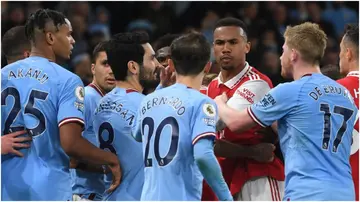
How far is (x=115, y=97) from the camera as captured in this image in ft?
21.7

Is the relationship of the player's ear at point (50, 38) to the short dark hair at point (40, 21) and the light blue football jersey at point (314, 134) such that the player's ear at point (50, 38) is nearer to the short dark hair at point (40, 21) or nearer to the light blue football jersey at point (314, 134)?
the short dark hair at point (40, 21)

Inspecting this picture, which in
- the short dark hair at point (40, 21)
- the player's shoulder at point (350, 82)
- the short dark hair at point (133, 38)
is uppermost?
the short dark hair at point (40, 21)

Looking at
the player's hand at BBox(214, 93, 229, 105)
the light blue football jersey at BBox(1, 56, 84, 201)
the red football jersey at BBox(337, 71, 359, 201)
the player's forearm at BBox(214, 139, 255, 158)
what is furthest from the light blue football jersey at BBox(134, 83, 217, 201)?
the red football jersey at BBox(337, 71, 359, 201)

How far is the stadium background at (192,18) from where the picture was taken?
1297cm

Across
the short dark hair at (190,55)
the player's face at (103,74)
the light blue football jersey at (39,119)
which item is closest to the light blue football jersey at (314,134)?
the short dark hair at (190,55)

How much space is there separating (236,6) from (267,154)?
851 cm

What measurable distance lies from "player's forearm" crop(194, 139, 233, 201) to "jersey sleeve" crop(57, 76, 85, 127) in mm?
1086

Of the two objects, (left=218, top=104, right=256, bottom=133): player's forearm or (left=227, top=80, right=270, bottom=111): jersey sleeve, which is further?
(left=227, top=80, right=270, bottom=111): jersey sleeve

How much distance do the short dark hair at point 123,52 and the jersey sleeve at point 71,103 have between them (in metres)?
0.42

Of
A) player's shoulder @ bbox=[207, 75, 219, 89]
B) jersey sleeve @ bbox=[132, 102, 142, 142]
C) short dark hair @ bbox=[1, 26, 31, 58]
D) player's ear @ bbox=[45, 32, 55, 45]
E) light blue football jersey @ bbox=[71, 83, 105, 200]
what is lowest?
light blue football jersey @ bbox=[71, 83, 105, 200]

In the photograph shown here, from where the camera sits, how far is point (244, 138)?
22.7 ft

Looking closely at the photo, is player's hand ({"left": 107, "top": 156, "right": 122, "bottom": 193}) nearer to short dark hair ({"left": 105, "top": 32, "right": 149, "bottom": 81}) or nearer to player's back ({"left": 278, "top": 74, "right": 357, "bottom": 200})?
short dark hair ({"left": 105, "top": 32, "right": 149, "bottom": 81})

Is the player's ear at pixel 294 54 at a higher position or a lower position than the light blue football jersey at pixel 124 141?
higher

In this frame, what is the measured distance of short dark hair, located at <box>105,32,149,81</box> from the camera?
6.68 m
